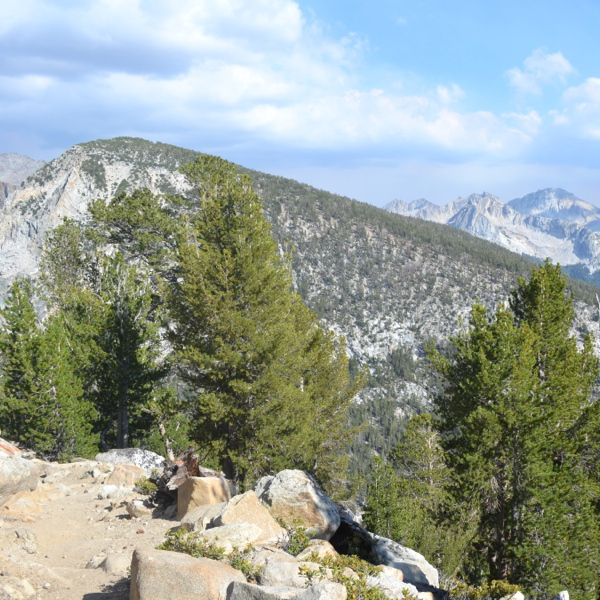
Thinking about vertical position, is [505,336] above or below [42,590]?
above

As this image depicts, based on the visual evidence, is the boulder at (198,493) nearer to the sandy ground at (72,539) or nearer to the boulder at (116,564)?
the sandy ground at (72,539)

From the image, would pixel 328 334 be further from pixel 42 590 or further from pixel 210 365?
pixel 42 590

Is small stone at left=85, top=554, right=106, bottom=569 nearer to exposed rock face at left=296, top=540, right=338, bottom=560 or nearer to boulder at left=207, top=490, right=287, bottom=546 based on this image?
boulder at left=207, top=490, right=287, bottom=546

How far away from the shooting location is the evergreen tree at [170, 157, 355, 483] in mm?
21516

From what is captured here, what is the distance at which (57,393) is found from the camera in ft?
90.7

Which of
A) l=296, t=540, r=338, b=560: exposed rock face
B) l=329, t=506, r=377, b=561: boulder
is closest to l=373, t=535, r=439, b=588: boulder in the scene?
l=329, t=506, r=377, b=561: boulder

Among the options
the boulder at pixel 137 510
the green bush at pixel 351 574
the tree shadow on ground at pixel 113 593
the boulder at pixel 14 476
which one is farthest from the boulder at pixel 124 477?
the green bush at pixel 351 574

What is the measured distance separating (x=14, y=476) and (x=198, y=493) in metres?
4.94

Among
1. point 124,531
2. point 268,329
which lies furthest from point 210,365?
point 124,531

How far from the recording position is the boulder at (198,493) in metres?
13.7

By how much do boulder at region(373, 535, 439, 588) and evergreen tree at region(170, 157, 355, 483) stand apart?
7.36 metres

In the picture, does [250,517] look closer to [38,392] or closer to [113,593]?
[113,593]

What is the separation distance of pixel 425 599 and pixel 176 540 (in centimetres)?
500

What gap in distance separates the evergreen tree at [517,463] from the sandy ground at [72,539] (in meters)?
11.3
